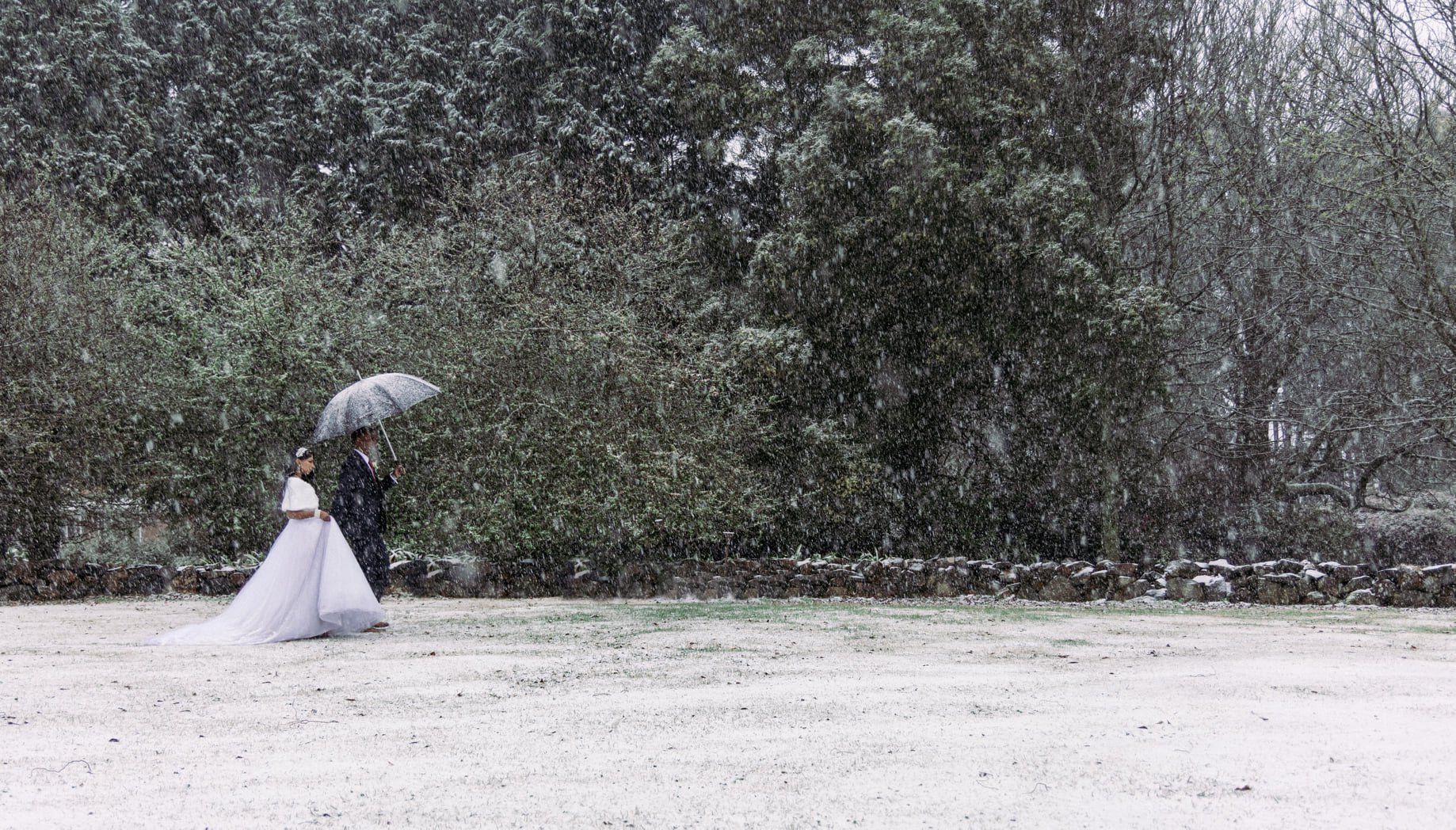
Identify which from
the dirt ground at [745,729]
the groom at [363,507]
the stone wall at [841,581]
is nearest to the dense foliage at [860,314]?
the stone wall at [841,581]

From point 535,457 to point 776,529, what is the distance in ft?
9.74

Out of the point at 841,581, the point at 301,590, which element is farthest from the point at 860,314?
the point at 301,590

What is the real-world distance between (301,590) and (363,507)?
0.71 m

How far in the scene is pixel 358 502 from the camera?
830cm

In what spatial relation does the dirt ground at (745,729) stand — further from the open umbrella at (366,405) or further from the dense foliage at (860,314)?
the dense foliage at (860,314)

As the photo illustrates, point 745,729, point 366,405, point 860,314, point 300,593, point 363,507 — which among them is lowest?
point 745,729

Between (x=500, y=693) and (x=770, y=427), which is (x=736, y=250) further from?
(x=500, y=693)

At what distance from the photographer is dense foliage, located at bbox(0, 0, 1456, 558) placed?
12.1 metres

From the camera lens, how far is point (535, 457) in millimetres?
11805

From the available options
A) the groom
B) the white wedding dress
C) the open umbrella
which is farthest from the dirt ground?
the open umbrella

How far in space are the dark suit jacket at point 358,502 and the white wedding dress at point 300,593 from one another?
22cm

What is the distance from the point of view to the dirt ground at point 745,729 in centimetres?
342

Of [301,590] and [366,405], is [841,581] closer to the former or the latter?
[366,405]

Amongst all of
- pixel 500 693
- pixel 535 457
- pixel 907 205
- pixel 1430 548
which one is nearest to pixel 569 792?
pixel 500 693
